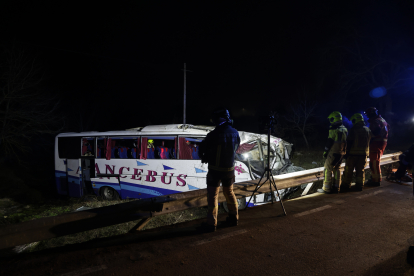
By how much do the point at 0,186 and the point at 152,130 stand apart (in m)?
9.66

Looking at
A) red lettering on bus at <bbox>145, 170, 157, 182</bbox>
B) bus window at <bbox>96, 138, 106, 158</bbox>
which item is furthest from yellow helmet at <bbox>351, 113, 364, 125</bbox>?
bus window at <bbox>96, 138, 106, 158</bbox>

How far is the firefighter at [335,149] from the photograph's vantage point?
496cm

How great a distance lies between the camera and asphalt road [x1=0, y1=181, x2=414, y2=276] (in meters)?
2.33

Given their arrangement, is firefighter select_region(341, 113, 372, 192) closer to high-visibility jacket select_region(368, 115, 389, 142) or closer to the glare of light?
high-visibility jacket select_region(368, 115, 389, 142)

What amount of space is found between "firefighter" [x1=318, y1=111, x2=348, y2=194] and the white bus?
152 centimetres

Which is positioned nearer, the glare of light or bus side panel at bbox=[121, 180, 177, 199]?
bus side panel at bbox=[121, 180, 177, 199]

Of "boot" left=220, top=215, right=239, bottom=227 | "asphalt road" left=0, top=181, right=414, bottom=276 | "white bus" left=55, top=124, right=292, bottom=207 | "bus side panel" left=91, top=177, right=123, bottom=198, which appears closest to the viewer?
"asphalt road" left=0, top=181, right=414, bottom=276

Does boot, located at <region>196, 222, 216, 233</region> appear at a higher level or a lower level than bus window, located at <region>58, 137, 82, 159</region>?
lower

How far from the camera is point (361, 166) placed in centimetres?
515

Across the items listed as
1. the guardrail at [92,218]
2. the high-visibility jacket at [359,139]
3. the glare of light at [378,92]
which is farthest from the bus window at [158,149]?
the glare of light at [378,92]

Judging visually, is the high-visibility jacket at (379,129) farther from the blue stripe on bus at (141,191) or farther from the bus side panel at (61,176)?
the bus side panel at (61,176)

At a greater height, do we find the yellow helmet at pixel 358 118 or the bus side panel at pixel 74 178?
the yellow helmet at pixel 358 118

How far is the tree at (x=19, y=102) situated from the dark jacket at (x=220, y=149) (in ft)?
41.6

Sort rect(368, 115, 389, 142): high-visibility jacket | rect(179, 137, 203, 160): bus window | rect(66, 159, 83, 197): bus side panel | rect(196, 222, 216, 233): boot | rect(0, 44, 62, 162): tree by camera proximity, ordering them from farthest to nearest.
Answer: rect(0, 44, 62, 162): tree
rect(66, 159, 83, 197): bus side panel
rect(179, 137, 203, 160): bus window
rect(368, 115, 389, 142): high-visibility jacket
rect(196, 222, 216, 233): boot
